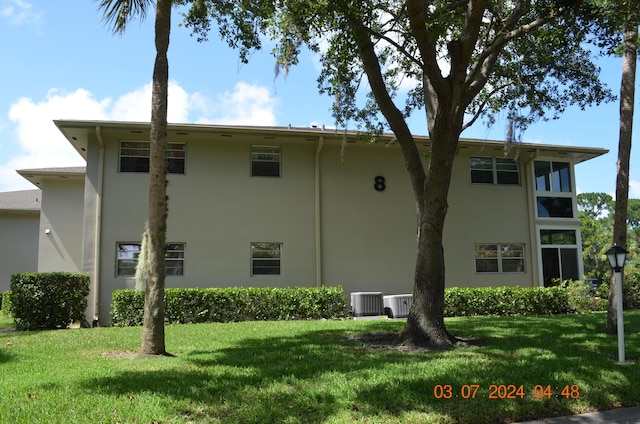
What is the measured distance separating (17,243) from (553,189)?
883 inches

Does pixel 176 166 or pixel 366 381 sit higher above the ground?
pixel 176 166

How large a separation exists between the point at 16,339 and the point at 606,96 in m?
14.1

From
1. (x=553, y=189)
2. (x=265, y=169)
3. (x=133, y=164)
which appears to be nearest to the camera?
(x=133, y=164)

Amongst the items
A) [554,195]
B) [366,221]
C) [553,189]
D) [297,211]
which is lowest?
[366,221]

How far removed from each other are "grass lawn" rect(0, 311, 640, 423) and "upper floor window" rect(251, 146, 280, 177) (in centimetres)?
782

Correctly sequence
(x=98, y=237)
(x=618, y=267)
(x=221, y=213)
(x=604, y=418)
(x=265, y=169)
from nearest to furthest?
(x=604, y=418) → (x=618, y=267) → (x=98, y=237) → (x=221, y=213) → (x=265, y=169)

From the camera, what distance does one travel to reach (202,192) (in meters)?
16.0

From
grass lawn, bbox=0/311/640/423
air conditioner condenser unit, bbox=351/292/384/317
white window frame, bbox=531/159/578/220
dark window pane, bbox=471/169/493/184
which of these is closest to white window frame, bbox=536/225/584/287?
white window frame, bbox=531/159/578/220

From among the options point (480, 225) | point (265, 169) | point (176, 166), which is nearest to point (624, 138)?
point (480, 225)

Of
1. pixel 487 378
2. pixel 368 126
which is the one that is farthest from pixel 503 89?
pixel 487 378

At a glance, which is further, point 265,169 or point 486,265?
point 486,265

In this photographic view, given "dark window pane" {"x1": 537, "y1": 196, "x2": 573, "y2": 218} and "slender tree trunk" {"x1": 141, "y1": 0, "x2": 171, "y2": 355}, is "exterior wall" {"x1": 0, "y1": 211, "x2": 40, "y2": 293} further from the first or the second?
"dark window pane" {"x1": 537, "y1": 196, "x2": 573, "y2": 218}

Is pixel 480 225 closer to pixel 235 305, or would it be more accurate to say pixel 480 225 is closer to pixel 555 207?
pixel 555 207

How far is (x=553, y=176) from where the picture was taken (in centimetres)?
1914
